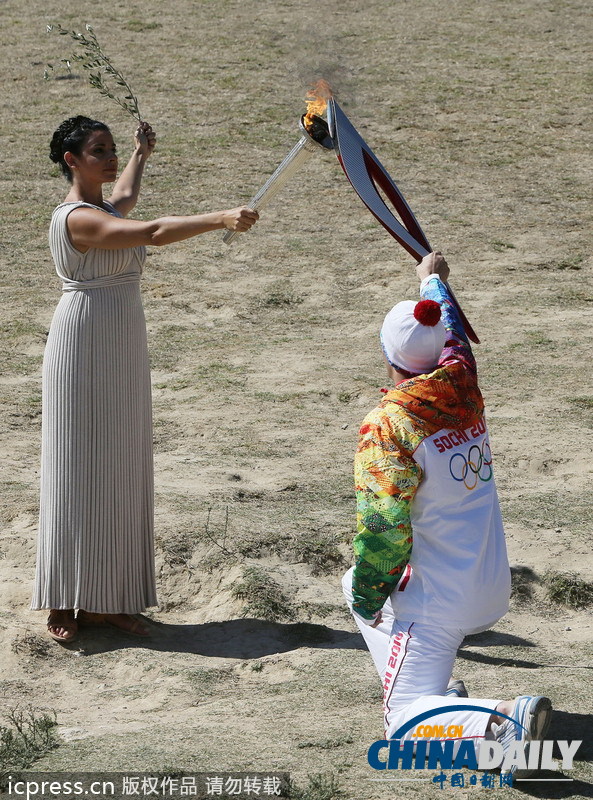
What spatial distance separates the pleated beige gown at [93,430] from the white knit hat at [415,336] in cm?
145

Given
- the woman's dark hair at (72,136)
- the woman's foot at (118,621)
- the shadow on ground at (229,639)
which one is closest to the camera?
the woman's dark hair at (72,136)

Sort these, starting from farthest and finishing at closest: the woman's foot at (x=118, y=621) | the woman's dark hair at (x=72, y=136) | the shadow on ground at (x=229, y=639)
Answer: the woman's foot at (x=118, y=621) < the shadow on ground at (x=229, y=639) < the woman's dark hair at (x=72, y=136)

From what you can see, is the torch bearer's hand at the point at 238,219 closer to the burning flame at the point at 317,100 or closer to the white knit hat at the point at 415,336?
the burning flame at the point at 317,100

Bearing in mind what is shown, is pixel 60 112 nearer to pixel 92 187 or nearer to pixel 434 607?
pixel 92 187

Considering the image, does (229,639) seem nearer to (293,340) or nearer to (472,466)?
(472,466)

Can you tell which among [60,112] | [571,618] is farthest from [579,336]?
[60,112]

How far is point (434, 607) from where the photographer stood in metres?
3.43

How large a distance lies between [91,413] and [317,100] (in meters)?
1.54

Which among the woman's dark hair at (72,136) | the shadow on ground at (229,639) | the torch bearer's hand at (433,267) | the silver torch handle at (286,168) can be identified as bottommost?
the shadow on ground at (229,639)

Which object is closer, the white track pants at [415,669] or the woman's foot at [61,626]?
the white track pants at [415,669]

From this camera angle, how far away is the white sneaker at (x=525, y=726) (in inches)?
125

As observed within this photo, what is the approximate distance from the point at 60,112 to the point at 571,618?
1003cm

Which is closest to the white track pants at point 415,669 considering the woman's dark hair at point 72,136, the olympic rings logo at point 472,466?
the olympic rings logo at point 472,466

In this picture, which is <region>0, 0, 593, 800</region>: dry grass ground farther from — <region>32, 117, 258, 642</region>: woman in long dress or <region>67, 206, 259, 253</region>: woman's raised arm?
<region>67, 206, 259, 253</region>: woman's raised arm
